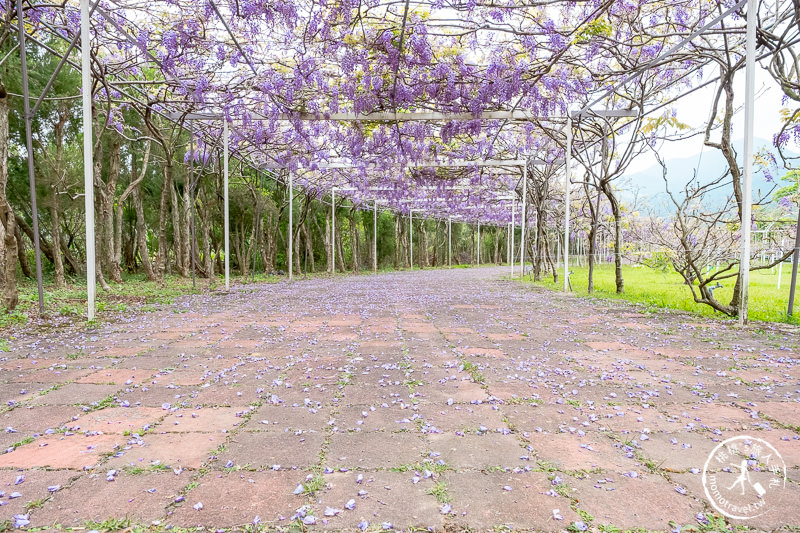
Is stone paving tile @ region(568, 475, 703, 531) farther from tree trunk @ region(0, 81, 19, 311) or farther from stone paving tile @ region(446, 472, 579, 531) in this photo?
tree trunk @ region(0, 81, 19, 311)

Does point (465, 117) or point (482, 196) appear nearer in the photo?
point (465, 117)

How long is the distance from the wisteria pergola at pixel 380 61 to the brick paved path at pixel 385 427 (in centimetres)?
223

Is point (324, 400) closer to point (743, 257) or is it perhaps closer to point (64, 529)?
point (64, 529)

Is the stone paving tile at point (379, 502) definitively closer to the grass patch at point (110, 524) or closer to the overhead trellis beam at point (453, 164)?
the grass patch at point (110, 524)

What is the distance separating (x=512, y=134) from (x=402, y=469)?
1123 centimetres

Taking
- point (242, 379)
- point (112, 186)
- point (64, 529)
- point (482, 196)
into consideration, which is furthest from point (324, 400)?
point (482, 196)

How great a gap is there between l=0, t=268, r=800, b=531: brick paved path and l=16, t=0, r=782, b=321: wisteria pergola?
7.32ft

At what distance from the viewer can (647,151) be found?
28.5 feet

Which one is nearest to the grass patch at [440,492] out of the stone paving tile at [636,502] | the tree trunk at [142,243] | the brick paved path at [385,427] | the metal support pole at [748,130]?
the brick paved path at [385,427]

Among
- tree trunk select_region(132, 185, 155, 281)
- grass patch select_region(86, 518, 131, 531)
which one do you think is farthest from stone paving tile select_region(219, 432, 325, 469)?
tree trunk select_region(132, 185, 155, 281)

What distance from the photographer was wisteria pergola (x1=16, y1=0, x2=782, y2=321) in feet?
17.5

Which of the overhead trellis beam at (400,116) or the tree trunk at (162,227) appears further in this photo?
the tree trunk at (162,227)

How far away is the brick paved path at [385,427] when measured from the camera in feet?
4.94

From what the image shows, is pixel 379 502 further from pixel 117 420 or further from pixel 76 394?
pixel 76 394
